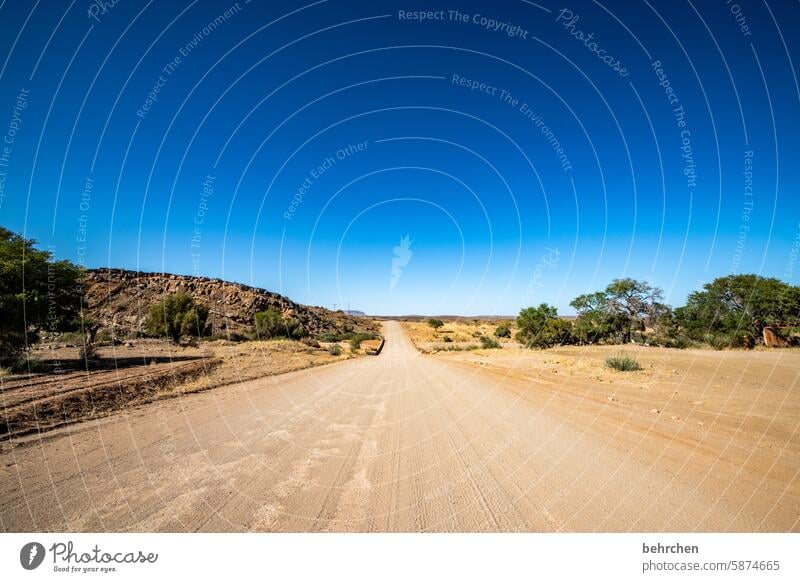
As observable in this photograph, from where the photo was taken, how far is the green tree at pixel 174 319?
131 feet

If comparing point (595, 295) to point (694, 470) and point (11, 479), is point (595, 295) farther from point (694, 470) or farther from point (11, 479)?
point (11, 479)

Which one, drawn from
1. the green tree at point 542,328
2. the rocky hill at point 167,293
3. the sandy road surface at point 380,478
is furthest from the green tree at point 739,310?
the rocky hill at point 167,293

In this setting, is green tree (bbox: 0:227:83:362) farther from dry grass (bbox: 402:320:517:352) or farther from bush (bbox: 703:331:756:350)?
bush (bbox: 703:331:756:350)

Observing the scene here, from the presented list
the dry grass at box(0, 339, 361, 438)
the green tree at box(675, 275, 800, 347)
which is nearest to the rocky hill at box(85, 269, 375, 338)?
the dry grass at box(0, 339, 361, 438)

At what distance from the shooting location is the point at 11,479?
16.9 feet

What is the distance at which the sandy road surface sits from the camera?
159 inches

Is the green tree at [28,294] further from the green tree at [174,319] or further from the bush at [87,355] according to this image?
the green tree at [174,319]

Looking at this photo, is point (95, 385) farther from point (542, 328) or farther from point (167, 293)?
point (167, 293)

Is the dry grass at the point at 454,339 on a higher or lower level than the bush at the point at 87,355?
lower

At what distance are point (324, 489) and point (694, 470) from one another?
537 cm

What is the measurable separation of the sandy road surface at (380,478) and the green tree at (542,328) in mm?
34217

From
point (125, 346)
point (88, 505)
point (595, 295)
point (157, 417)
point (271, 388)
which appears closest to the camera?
point (88, 505)

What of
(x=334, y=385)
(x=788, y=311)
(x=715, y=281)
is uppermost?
(x=715, y=281)
